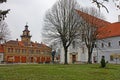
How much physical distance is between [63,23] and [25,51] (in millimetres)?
51249

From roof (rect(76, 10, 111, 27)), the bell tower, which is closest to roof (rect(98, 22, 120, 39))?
roof (rect(76, 10, 111, 27))

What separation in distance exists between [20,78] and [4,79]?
1239 millimetres

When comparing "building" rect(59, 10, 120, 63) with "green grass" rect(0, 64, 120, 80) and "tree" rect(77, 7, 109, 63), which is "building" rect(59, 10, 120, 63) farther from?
"green grass" rect(0, 64, 120, 80)

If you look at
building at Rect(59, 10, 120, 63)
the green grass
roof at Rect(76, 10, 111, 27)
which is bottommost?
the green grass

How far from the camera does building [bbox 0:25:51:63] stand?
3906 inches

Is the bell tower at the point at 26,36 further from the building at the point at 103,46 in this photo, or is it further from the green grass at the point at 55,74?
the green grass at the point at 55,74

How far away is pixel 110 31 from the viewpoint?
73.2 meters

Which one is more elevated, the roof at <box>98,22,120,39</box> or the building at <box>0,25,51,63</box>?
the roof at <box>98,22,120,39</box>

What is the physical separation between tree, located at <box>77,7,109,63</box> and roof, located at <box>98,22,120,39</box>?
5638 mm

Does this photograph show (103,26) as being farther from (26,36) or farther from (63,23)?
(26,36)

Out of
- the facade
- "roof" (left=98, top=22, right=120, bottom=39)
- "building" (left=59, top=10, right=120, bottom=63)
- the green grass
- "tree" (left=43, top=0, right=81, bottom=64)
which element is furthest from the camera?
"roof" (left=98, top=22, right=120, bottom=39)

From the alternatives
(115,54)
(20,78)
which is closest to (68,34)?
(115,54)

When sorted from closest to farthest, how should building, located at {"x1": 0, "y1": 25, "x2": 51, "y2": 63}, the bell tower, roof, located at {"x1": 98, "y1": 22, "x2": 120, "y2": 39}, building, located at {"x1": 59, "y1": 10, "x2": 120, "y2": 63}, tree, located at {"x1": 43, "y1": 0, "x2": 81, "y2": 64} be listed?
tree, located at {"x1": 43, "y1": 0, "x2": 81, "y2": 64}
building, located at {"x1": 59, "y1": 10, "x2": 120, "y2": 63}
roof, located at {"x1": 98, "y1": 22, "x2": 120, "y2": 39}
building, located at {"x1": 0, "y1": 25, "x2": 51, "y2": 63}
the bell tower

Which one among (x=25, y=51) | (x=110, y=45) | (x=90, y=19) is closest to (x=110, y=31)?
(x=110, y=45)
